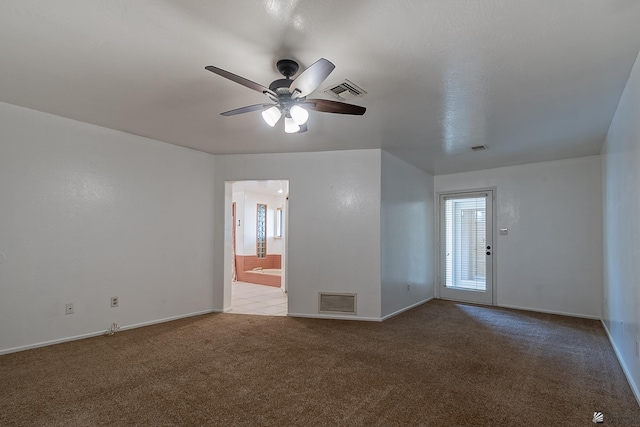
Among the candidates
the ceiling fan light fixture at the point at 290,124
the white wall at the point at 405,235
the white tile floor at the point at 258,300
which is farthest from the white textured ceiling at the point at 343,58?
the white tile floor at the point at 258,300

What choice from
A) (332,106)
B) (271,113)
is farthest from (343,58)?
(271,113)

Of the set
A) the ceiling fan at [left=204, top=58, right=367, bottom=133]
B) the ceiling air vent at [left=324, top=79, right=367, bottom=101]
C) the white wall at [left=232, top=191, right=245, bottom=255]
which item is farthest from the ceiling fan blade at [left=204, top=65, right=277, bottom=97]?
the white wall at [left=232, top=191, right=245, bottom=255]

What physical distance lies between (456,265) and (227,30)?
5.73 m

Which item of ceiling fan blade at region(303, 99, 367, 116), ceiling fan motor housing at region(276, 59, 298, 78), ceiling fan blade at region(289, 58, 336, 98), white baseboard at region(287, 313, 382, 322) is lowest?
white baseboard at region(287, 313, 382, 322)

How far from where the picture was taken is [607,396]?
254 cm

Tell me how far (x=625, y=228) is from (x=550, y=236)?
104 inches

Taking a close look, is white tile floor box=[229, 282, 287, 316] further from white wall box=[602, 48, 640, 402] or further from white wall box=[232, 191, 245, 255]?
white wall box=[602, 48, 640, 402]

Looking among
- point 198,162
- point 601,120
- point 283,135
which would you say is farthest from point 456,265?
point 198,162

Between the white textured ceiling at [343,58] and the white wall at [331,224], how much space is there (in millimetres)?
1049

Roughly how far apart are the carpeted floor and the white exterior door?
Answer: 1701mm

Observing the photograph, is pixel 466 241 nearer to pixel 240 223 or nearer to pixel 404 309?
pixel 404 309

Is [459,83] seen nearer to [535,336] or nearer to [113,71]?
[113,71]

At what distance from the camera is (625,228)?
2904 mm

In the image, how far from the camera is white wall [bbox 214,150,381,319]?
15.6 feet
